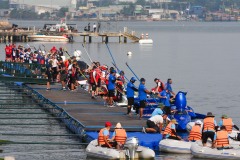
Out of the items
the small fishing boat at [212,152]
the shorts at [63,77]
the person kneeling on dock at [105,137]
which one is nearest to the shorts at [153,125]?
the small fishing boat at [212,152]

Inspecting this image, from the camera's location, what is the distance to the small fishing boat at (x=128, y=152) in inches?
1249

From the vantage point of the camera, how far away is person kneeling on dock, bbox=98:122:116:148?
3256 centimetres

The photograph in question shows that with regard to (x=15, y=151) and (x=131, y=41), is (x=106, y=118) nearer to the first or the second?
(x=15, y=151)

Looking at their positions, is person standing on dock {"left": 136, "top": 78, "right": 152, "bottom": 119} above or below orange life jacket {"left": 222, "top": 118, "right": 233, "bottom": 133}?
above

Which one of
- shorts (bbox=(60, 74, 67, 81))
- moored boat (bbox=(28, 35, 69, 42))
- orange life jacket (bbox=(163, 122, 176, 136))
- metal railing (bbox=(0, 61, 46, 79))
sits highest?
orange life jacket (bbox=(163, 122, 176, 136))

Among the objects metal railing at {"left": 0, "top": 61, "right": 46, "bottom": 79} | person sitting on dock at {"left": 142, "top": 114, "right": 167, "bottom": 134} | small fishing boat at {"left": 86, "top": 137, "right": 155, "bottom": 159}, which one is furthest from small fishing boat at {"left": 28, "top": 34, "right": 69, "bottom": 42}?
small fishing boat at {"left": 86, "top": 137, "right": 155, "bottom": 159}

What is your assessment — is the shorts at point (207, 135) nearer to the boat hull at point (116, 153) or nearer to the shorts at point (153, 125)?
the boat hull at point (116, 153)

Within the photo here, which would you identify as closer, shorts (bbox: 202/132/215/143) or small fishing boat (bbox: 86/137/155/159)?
small fishing boat (bbox: 86/137/155/159)

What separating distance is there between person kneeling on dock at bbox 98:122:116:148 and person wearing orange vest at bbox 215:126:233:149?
149 inches

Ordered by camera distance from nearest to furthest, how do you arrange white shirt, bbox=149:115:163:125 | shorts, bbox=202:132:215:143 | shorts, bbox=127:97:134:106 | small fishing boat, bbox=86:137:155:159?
1. small fishing boat, bbox=86:137:155:159
2. shorts, bbox=202:132:215:143
3. white shirt, bbox=149:115:163:125
4. shorts, bbox=127:97:134:106

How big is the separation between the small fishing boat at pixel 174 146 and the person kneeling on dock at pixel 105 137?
2.41m

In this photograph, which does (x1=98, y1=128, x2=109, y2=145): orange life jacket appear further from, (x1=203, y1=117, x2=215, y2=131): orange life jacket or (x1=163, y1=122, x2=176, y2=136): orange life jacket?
(x1=203, y1=117, x2=215, y2=131): orange life jacket

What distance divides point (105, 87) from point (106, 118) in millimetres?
7951

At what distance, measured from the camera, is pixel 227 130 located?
117 feet
